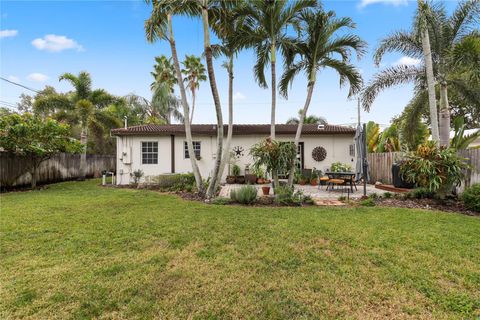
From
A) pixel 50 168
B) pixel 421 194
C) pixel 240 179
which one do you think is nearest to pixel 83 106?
pixel 50 168

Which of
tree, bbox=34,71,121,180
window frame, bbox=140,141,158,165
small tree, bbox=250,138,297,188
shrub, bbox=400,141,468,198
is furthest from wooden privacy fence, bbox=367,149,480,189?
tree, bbox=34,71,121,180

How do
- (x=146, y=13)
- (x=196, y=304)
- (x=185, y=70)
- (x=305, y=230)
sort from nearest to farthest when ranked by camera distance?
(x=196, y=304)
(x=305, y=230)
(x=146, y=13)
(x=185, y=70)

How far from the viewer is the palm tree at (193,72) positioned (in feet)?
56.8

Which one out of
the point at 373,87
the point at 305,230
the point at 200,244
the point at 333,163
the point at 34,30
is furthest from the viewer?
the point at 333,163

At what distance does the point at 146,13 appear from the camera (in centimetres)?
842

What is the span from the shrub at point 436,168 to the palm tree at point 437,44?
53.6 inches

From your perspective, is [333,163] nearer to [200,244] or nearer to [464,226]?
[464,226]

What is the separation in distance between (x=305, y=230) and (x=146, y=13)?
9.00m

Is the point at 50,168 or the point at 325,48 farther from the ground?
the point at 325,48

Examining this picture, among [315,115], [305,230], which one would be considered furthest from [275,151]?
[315,115]

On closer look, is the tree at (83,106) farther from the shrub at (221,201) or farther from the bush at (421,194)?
the bush at (421,194)

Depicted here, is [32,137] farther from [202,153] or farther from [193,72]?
[193,72]

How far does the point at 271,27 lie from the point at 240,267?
7.43 m

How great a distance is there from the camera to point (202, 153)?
43.2ft
